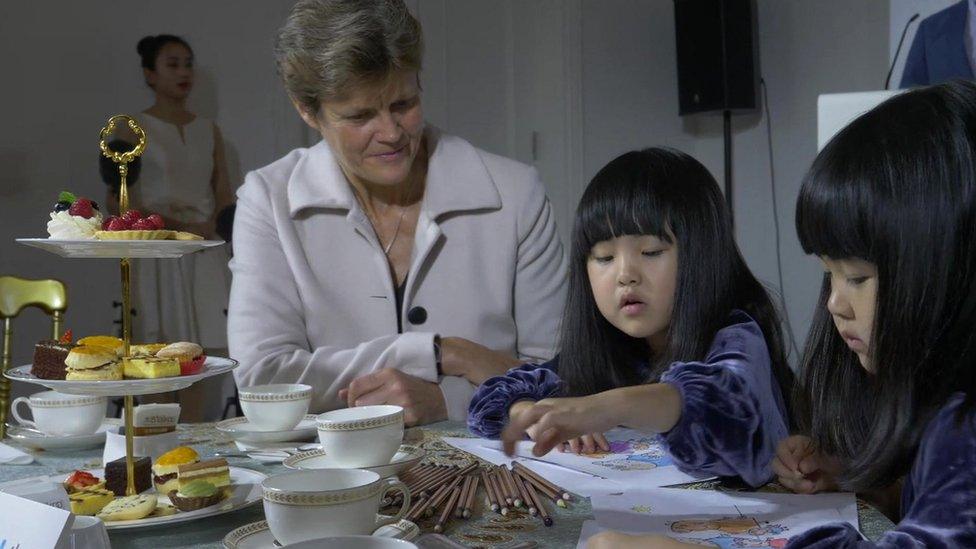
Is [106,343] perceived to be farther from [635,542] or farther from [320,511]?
[635,542]

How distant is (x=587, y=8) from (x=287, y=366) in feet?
10.8

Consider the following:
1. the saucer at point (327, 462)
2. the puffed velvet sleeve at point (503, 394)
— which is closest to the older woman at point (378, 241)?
the puffed velvet sleeve at point (503, 394)

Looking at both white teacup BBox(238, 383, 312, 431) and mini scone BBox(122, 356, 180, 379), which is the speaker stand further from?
mini scone BBox(122, 356, 180, 379)

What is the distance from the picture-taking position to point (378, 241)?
2.00m

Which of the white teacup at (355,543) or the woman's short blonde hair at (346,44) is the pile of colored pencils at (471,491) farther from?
the woman's short blonde hair at (346,44)

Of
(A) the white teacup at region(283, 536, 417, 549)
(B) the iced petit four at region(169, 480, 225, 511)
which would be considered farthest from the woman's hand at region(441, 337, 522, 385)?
(A) the white teacup at region(283, 536, 417, 549)

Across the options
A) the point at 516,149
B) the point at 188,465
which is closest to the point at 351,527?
the point at 188,465

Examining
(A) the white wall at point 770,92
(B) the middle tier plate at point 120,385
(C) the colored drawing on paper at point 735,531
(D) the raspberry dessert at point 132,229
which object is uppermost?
(A) the white wall at point 770,92

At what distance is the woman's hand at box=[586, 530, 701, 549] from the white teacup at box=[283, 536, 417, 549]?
20cm

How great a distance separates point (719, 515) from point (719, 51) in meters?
3.63

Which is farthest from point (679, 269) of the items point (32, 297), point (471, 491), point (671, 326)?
point (32, 297)

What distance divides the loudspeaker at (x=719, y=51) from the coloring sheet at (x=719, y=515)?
3494mm

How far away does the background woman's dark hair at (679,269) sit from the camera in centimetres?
143

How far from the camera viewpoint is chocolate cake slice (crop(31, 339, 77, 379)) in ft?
3.69
